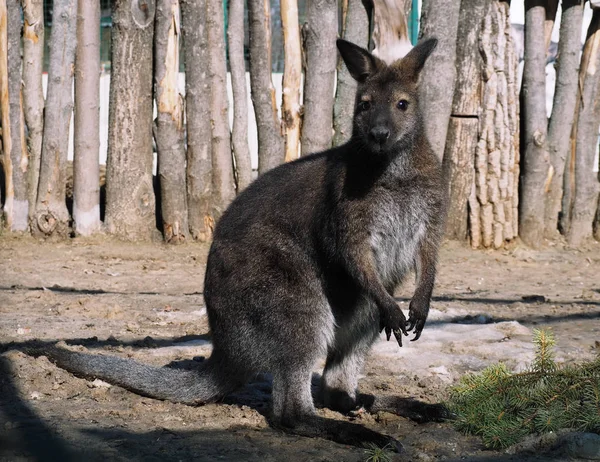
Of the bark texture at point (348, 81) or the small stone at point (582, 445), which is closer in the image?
the small stone at point (582, 445)

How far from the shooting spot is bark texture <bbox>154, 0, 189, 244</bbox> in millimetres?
7539

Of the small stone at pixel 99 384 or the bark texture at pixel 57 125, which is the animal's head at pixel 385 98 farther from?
the bark texture at pixel 57 125

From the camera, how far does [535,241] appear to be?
7.98 metres

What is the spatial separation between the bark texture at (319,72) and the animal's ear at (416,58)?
11.6 ft

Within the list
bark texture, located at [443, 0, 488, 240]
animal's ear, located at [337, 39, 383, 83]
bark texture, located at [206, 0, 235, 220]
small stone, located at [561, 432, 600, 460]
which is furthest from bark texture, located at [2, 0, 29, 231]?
small stone, located at [561, 432, 600, 460]

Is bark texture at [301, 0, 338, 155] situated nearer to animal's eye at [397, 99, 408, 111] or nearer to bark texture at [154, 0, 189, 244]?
bark texture at [154, 0, 189, 244]

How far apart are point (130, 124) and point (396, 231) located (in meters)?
4.17

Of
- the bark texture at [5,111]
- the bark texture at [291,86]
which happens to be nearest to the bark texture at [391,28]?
the bark texture at [291,86]

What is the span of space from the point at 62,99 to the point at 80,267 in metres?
1.58

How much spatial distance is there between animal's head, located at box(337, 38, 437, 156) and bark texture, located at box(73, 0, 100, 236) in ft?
13.2

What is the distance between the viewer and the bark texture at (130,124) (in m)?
7.52

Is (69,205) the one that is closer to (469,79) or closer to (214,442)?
(469,79)

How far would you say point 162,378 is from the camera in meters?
4.04

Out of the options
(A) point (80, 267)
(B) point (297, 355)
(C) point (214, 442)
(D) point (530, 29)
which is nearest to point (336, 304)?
(B) point (297, 355)
